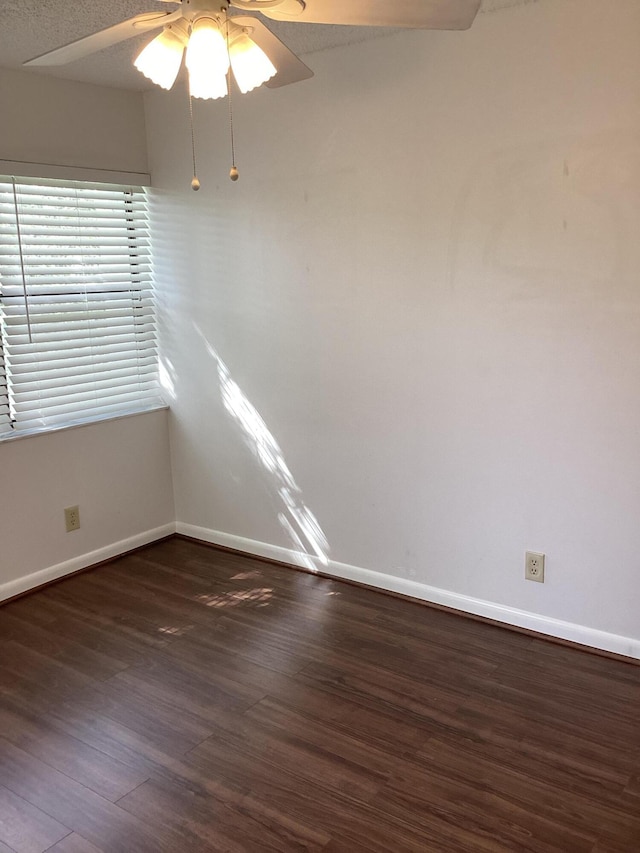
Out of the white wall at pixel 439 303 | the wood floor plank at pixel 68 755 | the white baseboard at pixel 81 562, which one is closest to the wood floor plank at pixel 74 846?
the wood floor plank at pixel 68 755

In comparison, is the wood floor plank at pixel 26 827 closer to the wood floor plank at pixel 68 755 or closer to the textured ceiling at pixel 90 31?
the wood floor plank at pixel 68 755

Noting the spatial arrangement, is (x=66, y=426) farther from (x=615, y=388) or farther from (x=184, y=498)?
(x=615, y=388)

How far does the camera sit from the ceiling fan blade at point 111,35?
1585mm

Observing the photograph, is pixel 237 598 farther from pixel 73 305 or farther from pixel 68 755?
pixel 73 305

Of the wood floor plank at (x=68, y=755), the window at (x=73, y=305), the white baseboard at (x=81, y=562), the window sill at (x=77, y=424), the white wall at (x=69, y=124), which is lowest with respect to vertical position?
the wood floor plank at (x=68, y=755)

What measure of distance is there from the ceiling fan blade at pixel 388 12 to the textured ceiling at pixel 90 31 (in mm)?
975

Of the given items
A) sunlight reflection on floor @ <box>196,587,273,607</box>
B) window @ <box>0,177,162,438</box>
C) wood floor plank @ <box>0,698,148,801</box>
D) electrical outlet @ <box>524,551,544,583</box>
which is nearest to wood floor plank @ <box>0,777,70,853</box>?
wood floor plank @ <box>0,698,148,801</box>

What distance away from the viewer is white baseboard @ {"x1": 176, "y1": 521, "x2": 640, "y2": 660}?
2.72 m

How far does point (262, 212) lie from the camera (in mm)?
3328

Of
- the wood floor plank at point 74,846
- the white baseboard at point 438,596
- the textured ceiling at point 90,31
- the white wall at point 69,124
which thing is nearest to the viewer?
the wood floor plank at point 74,846

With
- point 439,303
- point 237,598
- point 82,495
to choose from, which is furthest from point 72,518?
point 439,303

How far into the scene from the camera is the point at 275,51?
6.03 feet

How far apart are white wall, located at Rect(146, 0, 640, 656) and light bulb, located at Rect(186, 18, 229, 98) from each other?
141 cm

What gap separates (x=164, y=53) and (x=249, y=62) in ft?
0.62
